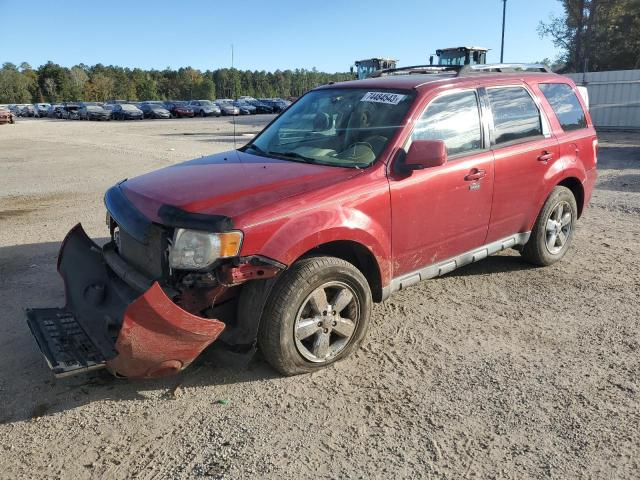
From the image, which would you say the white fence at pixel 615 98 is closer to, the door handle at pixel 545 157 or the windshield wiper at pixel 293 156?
the door handle at pixel 545 157

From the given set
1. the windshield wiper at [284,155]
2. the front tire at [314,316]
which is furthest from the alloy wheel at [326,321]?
the windshield wiper at [284,155]

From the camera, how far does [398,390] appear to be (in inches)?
129

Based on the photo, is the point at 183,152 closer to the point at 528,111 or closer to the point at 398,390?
the point at 528,111

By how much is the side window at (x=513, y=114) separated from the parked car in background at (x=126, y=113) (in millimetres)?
47725

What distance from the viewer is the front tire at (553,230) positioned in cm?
504

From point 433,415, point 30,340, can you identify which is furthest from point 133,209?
point 433,415

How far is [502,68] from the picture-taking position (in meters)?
5.08

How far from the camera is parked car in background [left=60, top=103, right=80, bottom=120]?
5009cm

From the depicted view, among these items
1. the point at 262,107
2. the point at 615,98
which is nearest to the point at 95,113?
the point at 262,107

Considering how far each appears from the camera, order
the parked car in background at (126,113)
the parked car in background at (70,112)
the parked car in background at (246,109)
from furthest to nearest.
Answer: the parked car in background at (246,109)
the parked car in background at (70,112)
the parked car in background at (126,113)

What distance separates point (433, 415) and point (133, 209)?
2261 millimetres

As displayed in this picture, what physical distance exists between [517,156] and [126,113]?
4809 cm

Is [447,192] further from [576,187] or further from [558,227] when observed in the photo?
[576,187]

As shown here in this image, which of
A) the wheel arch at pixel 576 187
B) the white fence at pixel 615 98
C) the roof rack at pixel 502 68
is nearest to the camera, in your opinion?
the roof rack at pixel 502 68
